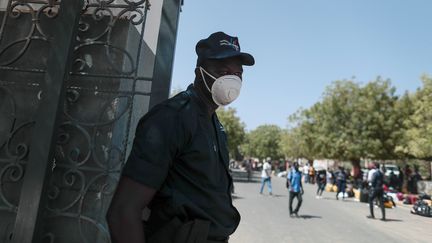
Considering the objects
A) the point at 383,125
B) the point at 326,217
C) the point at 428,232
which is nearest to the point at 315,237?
the point at 326,217

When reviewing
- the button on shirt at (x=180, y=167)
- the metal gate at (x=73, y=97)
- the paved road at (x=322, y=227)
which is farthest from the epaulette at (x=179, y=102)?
the paved road at (x=322, y=227)

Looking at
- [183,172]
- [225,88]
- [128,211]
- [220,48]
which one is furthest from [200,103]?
[128,211]

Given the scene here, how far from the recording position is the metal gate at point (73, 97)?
2.45 meters

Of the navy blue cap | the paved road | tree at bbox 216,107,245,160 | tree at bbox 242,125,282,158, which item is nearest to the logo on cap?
the navy blue cap

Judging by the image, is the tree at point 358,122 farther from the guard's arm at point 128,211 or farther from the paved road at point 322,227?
the guard's arm at point 128,211

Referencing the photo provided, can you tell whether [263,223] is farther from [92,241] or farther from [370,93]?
[370,93]

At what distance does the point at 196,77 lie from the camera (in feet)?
5.96

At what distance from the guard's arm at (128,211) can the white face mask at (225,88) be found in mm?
670

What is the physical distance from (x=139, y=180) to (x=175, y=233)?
311 millimetres

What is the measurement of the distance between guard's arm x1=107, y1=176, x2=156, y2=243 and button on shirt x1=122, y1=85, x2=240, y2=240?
4 centimetres

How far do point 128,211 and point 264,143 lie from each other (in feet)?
270

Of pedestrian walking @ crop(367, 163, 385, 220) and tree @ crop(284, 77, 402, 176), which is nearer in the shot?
pedestrian walking @ crop(367, 163, 385, 220)

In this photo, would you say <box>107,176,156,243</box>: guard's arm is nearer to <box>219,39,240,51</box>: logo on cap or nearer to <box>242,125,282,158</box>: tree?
<box>219,39,240,51</box>: logo on cap

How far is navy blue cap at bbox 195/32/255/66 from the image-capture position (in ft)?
5.60
